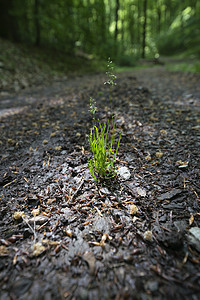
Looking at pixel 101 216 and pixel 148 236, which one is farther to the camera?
pixel 101 216

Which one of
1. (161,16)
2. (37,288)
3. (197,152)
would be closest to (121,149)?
(197,152)

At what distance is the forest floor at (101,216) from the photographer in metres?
0.92

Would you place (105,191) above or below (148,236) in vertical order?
above

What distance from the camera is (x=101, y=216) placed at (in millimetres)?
1336

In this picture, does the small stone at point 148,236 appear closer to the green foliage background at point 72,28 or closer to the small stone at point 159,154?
the small stone at point 159,154

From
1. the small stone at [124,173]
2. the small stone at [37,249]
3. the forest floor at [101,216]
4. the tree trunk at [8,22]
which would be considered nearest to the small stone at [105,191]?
the forest floor at [101,216]

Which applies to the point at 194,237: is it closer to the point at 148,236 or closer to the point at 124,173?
the point at 148,236

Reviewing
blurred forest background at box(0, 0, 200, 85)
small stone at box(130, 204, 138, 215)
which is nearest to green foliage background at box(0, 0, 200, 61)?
blurred forest background at box(0, 0, 200, 85)

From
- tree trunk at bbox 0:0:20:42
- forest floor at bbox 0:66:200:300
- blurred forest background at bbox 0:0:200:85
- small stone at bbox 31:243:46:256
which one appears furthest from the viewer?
blurred forest background at bbox 0:0:200:85

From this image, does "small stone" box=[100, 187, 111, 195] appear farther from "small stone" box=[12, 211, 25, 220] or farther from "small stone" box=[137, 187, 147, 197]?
"small stone" box=[12, 211, 25, 220]

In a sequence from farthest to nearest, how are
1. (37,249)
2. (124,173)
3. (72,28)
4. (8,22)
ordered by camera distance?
(72,28) < (8,22) < (124,173) < (37,249)

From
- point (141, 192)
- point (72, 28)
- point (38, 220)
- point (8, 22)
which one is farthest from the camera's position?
point (72, 28)

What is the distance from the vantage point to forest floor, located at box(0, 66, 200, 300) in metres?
0.92

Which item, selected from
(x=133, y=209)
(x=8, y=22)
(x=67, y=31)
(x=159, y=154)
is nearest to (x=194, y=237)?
(x=133, y=209)
